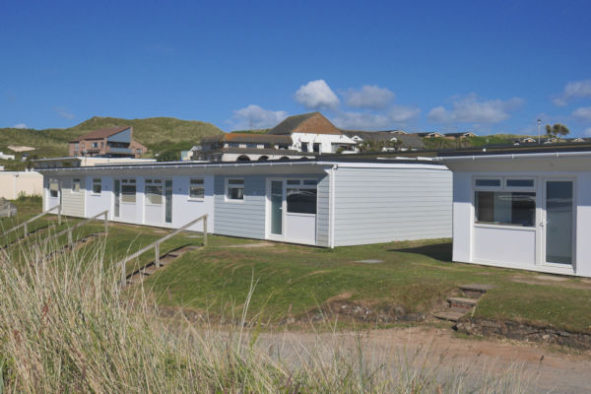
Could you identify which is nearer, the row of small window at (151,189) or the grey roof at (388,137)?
the row of small window at (151,189)

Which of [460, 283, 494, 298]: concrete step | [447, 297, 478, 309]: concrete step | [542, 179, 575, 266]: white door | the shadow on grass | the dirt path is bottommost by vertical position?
the dirt path

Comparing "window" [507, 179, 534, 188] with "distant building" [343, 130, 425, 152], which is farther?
"distant building" [343, 130, 425, 152]

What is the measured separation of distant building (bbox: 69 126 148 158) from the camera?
3976 inches

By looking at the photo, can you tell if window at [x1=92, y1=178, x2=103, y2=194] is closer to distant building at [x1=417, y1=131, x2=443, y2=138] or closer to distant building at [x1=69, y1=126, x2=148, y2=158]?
distant building at [x1=417, y1=131, x2=443, y2=138]

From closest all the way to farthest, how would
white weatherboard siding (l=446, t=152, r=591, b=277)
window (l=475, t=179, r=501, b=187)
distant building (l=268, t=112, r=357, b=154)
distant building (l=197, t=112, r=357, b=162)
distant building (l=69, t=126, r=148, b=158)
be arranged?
white weatherboard siding (l=446, t=152, r=591, b=277) → window (l=475, t=179, r=501, b=187) → distant building (l=197, t=112, r=357, b=162) → distant building (l=268, t=112, r=357, b=154) → distant building (l=69, t=126, r=148, b=158)

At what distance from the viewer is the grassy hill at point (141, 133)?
12588cm

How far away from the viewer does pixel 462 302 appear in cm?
1139

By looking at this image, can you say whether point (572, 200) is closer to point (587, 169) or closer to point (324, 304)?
point (587, 169)

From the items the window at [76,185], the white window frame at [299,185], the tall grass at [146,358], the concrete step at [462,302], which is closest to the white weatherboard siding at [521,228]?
the concrete step at [462,302]

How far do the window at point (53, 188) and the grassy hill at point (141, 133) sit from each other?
267 ft

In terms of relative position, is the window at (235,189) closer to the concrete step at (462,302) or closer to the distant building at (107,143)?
the concrete step at (462,302)

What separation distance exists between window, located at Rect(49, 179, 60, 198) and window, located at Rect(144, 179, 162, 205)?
9.42 metres

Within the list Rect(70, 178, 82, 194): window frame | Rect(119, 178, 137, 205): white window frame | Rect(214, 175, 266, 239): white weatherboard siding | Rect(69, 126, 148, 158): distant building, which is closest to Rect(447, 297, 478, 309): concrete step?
Rect(214, 175, 266, 239): white weatherboard siding

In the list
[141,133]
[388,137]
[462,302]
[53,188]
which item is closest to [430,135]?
[388,137]
